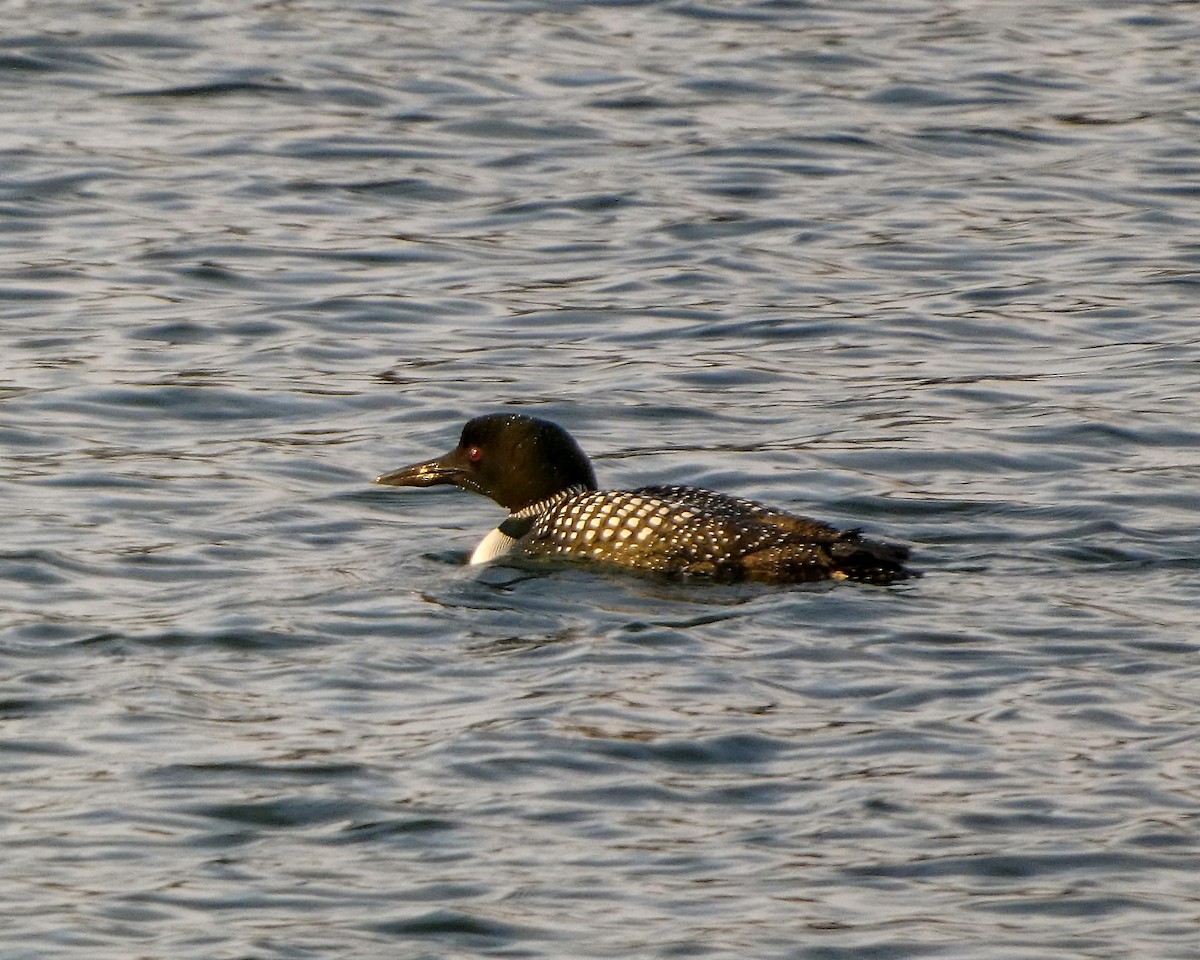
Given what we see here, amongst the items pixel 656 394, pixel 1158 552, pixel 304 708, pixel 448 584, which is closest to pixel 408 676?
pixel 304 708

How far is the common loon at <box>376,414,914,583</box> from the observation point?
25.4 feet

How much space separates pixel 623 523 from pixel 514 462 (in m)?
0.67

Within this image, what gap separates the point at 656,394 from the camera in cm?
1029

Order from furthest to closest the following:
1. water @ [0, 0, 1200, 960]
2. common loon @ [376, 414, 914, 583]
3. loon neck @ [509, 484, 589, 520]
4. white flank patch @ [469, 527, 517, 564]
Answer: loon neck @ [509, 484, 589, 520], white flank patch @ [469, 527, 517, 564], common loon @ [376, 414, 914, 583], water @ [0, 0, 1200, 960]

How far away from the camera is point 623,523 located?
8.07m

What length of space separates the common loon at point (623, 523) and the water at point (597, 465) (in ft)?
0.39

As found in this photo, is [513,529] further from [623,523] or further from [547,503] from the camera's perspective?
[623,523]

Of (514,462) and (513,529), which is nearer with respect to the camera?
(513,529)

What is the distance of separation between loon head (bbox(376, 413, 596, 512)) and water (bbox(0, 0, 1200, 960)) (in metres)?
0.23

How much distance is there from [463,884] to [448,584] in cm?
260

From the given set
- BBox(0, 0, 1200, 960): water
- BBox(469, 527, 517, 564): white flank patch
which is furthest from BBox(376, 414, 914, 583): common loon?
BBox(0, 0, 1200, 960): water

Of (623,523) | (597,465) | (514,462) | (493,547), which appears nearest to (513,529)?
(493,547)

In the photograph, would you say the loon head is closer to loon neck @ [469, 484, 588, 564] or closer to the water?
loon neck @ [469, 484, 588, 564]

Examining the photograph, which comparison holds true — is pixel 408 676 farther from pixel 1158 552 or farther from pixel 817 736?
pixel 1158 552
